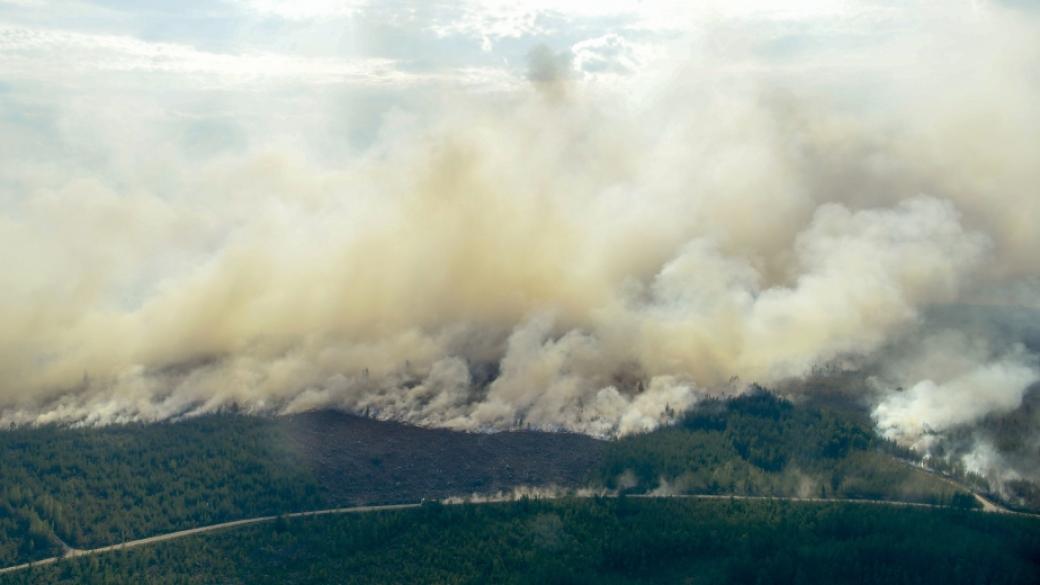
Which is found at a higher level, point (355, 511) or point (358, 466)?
point (358, 466)

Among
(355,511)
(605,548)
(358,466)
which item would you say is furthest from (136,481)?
(605,548)

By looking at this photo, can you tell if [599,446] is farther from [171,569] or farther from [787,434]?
[171,569]

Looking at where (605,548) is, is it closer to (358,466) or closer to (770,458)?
(770,458)

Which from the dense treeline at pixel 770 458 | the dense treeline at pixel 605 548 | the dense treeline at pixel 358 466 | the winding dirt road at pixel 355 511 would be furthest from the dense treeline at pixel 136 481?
the dense treeline at pixel 770 458

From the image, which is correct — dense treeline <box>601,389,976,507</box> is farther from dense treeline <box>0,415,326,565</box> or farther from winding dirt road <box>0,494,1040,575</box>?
dense treeline <box>0,415,326,565</box>

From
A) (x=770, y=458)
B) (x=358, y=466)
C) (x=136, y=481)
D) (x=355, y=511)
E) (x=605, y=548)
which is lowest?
(x=355, y=511)

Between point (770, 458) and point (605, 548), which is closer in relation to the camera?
point (605, 548)

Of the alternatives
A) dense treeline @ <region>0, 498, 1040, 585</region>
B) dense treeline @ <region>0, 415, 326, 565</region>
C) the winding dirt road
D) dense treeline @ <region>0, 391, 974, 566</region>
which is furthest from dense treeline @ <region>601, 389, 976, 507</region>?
dense treeline @ <region>0, 415, 326, 565</region>

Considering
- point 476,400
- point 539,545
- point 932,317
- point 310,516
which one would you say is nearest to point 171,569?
point 310,516
